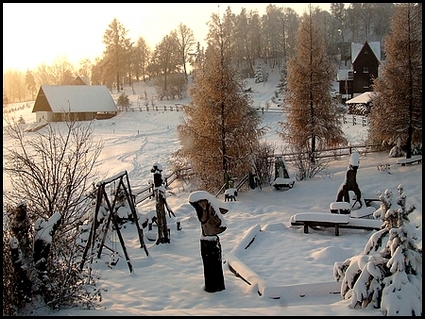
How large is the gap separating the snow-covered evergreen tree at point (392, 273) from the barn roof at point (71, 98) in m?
36.5

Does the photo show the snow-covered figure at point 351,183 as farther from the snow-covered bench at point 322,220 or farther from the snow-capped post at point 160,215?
the snow-capped post at point 160,215

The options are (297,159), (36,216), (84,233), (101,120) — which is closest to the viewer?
(36,216)

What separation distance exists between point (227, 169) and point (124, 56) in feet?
79.4

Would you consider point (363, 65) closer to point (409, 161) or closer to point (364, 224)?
point (409, 161)

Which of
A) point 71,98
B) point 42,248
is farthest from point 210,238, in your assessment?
point 71,98

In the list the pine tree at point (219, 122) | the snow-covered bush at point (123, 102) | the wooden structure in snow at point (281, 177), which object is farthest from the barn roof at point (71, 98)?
the wooden structure in snow at point (281, 177)

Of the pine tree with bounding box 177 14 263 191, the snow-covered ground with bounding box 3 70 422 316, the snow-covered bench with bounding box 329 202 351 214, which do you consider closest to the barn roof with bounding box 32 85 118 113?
the snow-covered ground with bounding box 3 70 422 316

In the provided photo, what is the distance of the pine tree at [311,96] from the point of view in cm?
2116

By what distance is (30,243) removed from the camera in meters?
5.95

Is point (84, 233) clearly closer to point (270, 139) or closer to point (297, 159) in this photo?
point (297, 159)

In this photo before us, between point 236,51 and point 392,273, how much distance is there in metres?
51.1

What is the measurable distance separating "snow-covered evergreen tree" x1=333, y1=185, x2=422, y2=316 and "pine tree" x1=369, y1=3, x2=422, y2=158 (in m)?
14.9

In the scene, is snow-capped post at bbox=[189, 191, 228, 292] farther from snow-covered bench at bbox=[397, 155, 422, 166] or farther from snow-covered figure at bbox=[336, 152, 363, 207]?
snow-covered bench at bbox=[397, 155, 422, 166]

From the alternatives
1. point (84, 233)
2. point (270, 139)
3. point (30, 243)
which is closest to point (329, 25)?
point (270, 139)
